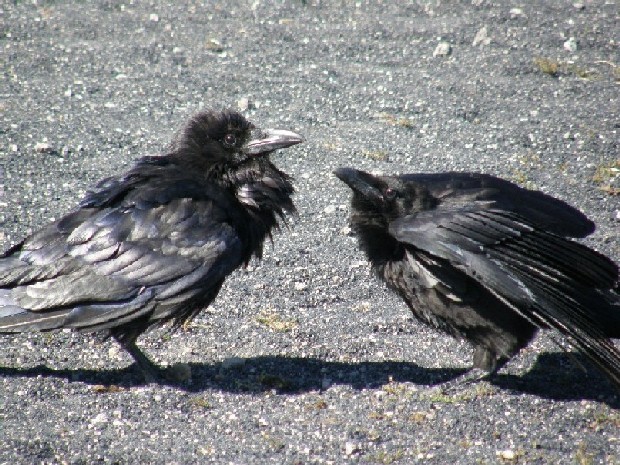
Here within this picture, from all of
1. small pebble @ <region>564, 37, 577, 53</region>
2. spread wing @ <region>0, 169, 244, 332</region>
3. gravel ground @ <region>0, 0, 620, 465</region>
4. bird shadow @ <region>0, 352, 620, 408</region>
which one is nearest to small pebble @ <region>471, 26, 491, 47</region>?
gravel ground @ <region>0, 0, 620, 465</region>

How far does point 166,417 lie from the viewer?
5152 millimetres

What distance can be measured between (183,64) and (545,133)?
4.07 meters

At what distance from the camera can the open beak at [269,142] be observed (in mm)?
6102

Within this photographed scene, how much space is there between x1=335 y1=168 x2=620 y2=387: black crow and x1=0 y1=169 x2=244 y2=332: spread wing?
0.99 meters

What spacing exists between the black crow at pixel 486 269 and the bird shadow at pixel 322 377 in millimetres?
259

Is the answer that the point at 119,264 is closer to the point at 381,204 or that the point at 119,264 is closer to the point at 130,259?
the point at 130,259

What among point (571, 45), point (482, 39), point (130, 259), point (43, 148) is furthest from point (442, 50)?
point (130, 259)

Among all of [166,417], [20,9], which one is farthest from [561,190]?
[20,9]

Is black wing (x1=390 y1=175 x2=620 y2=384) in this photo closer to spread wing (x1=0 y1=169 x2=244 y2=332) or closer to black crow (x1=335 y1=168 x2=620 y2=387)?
black crow (x1=335 y1=168 x2=620 y2=387)

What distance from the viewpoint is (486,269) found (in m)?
5.25

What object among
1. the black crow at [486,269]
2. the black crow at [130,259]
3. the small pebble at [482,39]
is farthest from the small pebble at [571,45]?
the black crow at [130,259]

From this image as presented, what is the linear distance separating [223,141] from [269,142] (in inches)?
12.0

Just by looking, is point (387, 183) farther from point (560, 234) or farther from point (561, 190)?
point (561, 190)

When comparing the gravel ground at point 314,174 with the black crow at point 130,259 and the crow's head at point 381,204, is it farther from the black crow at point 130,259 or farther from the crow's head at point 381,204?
the crow's head at point 381,204
